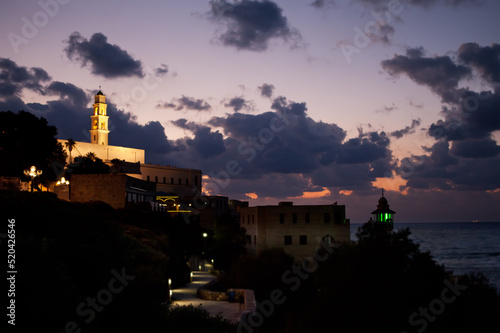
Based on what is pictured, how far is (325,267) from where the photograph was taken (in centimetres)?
3002

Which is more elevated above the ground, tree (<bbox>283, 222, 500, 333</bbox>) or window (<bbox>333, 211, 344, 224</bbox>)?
window (<bbox>333, 211, 344, 224</bbox>)

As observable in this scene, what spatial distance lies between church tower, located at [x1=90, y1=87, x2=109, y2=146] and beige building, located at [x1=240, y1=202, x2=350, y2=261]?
305ft

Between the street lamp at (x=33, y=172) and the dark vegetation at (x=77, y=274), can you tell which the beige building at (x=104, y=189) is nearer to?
the street lamp at (x=33, y=172)

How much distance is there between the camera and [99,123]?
474 feet

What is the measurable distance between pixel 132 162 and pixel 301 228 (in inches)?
3091

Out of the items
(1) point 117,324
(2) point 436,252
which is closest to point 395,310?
(1) point 117,324

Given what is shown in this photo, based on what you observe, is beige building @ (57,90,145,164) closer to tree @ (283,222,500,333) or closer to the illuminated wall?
the illuminated wall

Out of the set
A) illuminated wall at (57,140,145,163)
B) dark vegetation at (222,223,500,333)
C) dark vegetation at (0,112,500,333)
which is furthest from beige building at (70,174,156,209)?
illuminated wall at (57,140,145,163)

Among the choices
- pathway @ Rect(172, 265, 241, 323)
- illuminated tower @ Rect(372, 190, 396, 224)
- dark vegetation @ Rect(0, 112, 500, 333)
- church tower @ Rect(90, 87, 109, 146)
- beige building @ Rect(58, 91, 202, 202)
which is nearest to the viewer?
dark vegetation @ Rect(0, 112, 500, 333)

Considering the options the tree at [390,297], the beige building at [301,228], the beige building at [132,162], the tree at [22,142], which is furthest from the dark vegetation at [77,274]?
the beige building at [132,162]

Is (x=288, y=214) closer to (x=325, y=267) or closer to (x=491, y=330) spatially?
(x=325, y=267)

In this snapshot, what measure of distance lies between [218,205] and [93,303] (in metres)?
86.5

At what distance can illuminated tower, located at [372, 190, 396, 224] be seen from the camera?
206 ft

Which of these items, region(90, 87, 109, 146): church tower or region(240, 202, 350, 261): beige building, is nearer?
region(240, 202, 350, 261): beige building
